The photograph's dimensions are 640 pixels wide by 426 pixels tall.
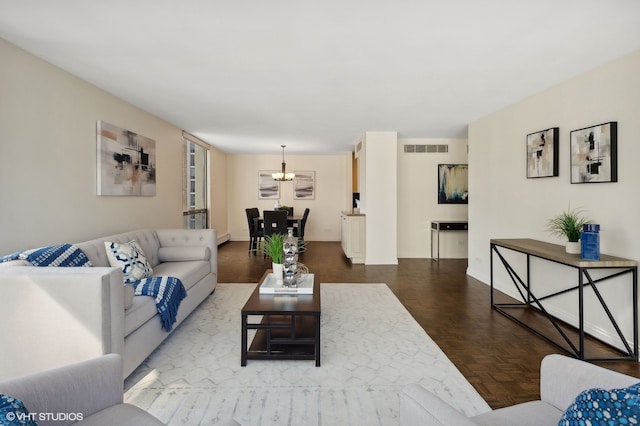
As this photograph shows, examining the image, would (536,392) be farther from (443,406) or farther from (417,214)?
(417,214)

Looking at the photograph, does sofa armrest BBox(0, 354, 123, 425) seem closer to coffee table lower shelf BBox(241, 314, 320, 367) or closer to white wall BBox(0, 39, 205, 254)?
coffee table lower shelf BBox(241, 314, 320, 367)

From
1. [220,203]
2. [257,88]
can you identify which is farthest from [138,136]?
[220,203]

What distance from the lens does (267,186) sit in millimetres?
9109

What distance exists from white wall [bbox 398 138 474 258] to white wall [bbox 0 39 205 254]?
4798 millimetres

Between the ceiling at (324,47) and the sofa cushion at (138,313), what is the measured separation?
190 centimetres

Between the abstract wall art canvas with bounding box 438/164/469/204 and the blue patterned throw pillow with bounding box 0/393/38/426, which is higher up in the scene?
the abstract wall art canvas with bounding box 438/164/469/204

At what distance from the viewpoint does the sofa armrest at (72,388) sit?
1.03m

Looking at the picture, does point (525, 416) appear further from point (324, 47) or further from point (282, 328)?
point (324, 47)

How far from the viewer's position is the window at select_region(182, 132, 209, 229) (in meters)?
6.41

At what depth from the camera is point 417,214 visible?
6664mm

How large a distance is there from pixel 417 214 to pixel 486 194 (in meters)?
2.07

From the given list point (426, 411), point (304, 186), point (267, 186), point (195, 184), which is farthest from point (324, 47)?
point (267, 186)

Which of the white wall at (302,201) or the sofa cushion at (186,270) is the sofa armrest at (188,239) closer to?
the sofa cushion at (186,270)

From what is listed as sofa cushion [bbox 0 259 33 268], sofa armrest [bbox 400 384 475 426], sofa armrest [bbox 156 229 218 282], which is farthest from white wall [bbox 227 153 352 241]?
sofa armrest [bbox 400 384 475 426]
